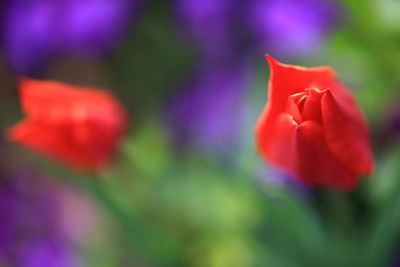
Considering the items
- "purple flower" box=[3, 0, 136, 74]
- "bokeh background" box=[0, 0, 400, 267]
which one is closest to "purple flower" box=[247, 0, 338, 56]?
"bokeh background" box=[0, 0, 400, 267]

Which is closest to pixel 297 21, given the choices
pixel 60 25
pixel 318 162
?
pixel 60 25

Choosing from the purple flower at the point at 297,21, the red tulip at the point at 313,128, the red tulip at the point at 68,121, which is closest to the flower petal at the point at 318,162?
the red tulip at the point at 313,128

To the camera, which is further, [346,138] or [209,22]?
[209,22]

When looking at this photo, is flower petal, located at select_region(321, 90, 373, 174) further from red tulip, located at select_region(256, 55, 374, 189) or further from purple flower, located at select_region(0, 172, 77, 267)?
purple flower, located at select_region(0, 172, 77, 267)

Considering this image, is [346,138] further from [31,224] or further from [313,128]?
[31,224]

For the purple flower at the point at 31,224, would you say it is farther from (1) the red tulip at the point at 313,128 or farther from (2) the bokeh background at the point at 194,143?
(1) the red tulip at the point at 313,128

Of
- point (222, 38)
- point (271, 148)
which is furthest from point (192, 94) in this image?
point (271, 148)
